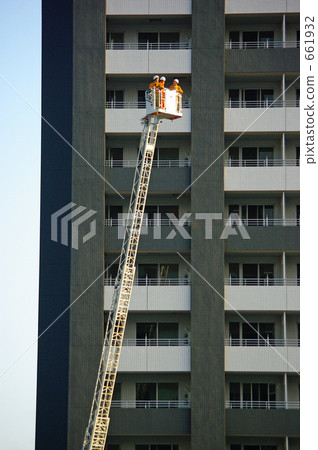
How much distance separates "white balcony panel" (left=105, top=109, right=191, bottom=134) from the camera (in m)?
49.5

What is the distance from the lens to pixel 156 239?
49.1 m

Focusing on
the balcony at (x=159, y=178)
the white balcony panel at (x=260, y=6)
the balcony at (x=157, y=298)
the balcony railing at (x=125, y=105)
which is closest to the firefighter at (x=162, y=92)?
the balcony at (x=159, y=178)

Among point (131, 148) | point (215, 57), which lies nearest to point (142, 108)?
point (131, 148)

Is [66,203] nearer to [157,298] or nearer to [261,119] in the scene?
[157,298]

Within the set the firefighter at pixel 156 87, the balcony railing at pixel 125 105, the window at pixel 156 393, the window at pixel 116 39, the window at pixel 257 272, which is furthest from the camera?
the window at pixel 116 39

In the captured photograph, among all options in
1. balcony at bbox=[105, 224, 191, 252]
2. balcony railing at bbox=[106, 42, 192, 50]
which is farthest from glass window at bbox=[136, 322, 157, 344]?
balcony railing at bbox=[106, 42, 192, 50]

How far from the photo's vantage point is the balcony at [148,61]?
→ 49844mm

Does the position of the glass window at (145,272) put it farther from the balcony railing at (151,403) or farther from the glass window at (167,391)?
the balcony railing at (151,403)

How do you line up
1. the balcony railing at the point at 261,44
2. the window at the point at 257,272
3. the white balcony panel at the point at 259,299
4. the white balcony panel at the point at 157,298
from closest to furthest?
the white balcony panel at the point at 157,298
the white balcony panel at the point at 259,299
the window at the point at 257,272
the balcony railing at the point at 261,44

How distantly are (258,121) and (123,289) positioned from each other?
15207 mm

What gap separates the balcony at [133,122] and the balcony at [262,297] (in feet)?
37.2

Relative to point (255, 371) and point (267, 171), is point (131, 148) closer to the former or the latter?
point (267, 171)

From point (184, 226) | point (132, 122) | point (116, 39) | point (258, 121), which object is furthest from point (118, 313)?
point (116, 39)

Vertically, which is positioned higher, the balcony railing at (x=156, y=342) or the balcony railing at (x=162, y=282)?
the balcony railing at (x=162, y=282)
